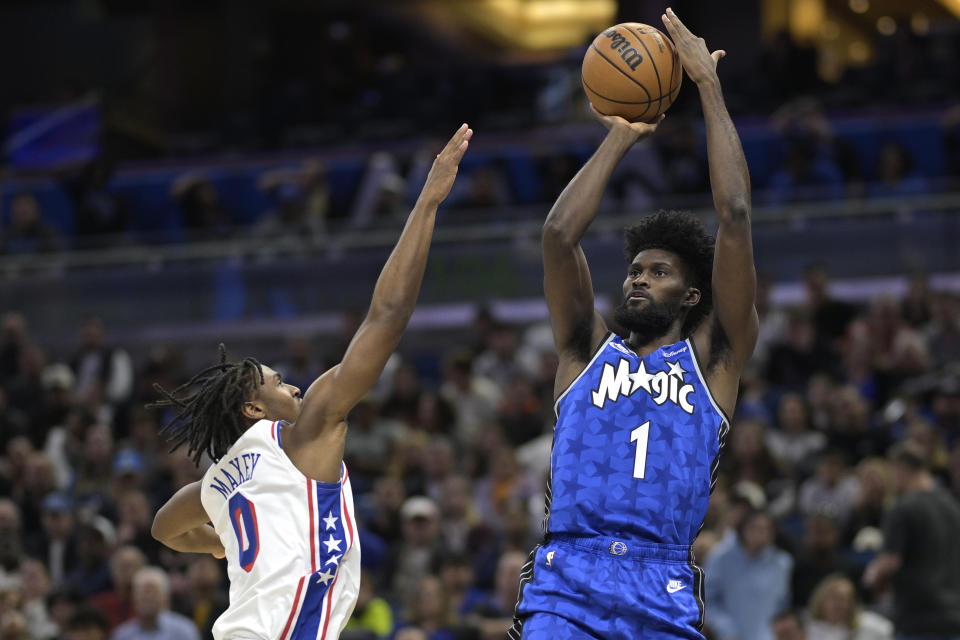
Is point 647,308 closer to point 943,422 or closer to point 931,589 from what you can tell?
point 931,589

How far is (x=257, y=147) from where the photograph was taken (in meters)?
21.4

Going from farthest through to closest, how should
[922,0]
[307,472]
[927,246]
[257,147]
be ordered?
[922,0], [257,147], [927,246], [307,472]

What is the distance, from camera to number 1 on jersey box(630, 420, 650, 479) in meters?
5.00

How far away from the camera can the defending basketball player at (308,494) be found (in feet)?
16.3

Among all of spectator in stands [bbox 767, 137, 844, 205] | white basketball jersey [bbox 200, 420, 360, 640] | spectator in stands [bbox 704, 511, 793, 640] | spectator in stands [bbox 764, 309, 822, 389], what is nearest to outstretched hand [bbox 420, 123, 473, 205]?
white basketball jersey [bbox 200, 420, 360, 640]

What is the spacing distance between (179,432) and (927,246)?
9825mm

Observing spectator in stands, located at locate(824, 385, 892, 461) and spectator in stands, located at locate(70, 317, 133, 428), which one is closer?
spectator in stands, located at locate(824, 385, 892, 461)

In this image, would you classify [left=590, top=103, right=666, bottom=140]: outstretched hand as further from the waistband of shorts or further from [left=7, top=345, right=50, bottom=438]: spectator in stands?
[left=7, top=345, right=50, bottom=438]: spectator in stands

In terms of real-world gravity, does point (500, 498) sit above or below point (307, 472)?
below

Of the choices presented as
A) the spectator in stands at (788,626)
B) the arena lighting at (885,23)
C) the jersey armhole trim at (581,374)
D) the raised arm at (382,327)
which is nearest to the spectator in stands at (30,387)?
the spectator in stands at (788,626)

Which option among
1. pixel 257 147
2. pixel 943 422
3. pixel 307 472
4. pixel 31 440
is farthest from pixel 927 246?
pixel 257 147

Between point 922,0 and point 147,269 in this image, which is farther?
point 922,0

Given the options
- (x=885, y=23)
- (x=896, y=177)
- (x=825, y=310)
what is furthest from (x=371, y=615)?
(x=885, y=23)

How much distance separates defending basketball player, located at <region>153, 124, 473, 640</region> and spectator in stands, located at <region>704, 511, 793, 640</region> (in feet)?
16.1
